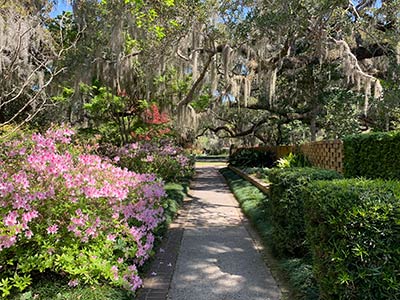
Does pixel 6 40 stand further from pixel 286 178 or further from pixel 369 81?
pixel 369 81

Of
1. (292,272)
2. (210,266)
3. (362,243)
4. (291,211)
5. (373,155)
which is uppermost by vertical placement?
(373,155)

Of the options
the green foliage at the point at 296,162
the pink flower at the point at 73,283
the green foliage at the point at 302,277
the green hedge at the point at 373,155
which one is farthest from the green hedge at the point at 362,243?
the green foliage at the point at 296,162

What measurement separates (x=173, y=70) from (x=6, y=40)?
5844mm

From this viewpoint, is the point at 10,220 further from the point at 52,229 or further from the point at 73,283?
the point at 73,283

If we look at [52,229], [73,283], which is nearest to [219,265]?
[73,283]

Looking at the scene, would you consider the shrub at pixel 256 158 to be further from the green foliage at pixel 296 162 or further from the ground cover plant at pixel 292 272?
the ground cover plant at pixel 292 272

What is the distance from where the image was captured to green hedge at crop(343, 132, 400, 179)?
16.8ft

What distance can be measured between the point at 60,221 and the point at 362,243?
2220mm

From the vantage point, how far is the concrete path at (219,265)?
3188 mm

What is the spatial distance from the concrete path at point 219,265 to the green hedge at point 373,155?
2096 mm

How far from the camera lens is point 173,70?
12695 millimetres

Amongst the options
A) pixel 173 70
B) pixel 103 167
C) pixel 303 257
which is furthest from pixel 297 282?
pixel 173 70

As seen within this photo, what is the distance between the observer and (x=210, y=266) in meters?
3.91

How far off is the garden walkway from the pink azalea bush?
43 centimetres
